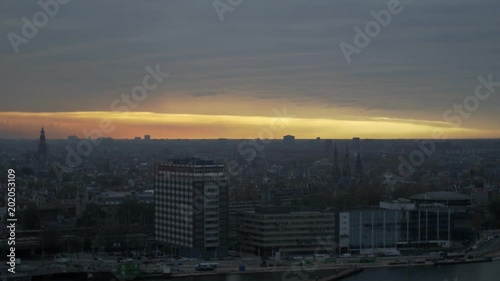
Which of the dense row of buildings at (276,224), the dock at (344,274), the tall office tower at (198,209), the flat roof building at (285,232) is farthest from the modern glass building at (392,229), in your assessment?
the tall office tower at (198,209)

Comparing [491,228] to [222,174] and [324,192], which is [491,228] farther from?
[222,174]

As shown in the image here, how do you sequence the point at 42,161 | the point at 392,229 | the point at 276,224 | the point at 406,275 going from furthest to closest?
the point at 42,161
the point at 392,229
the point at 276,224
the point at 406,275

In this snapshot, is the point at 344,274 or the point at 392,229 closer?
the point at 344,274

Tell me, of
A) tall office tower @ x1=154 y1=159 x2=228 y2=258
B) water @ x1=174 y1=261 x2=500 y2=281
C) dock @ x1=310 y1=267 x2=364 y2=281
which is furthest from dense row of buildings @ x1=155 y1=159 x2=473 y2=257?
water @ x1=174 y1=261 x2=500 y2=281

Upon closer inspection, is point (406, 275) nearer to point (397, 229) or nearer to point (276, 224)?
point (276, 224)

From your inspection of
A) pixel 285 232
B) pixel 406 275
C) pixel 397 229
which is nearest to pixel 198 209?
pixel 285 232

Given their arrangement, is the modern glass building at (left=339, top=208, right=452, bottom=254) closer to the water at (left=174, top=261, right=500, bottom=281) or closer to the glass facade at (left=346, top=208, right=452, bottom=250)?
the glass facade at (left=346, top=208, right=452, bottom=250)
